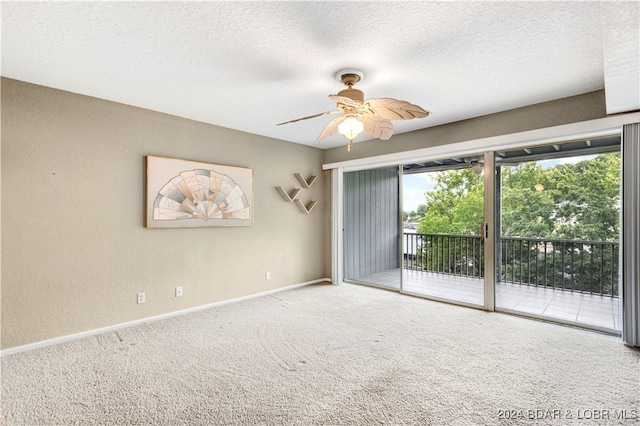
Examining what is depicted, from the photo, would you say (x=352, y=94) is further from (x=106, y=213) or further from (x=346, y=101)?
(x=106, y=213)

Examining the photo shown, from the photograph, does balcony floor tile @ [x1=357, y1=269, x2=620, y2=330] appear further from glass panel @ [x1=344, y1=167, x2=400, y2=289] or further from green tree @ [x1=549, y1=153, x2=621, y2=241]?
green tree @ [x1=549, y1=153, x2=621, y2=241]

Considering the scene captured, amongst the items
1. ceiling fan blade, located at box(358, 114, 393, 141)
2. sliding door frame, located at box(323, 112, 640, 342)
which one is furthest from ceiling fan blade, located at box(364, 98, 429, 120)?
sliding door frame, located at box(323, 112, 640, 342)

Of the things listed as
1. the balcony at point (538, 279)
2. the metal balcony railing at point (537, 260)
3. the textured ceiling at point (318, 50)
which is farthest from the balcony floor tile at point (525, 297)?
the textured ceiling at point (318, 50)

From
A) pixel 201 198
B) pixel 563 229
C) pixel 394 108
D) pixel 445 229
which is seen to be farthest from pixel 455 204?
pixel 201 198

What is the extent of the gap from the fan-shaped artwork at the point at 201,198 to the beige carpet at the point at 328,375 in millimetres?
1274

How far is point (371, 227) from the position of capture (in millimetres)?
6223

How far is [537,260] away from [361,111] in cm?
410

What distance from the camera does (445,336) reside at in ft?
10.3

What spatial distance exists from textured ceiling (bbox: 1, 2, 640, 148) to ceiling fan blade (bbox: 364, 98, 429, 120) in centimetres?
33

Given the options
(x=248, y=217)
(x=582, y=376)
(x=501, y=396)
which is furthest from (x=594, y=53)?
(x=248, y=217)

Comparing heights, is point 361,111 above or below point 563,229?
above

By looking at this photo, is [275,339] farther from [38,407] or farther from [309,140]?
[309,140]

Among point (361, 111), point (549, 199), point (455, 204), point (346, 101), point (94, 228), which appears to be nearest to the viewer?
point (346, 101)

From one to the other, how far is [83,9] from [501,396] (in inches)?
140
